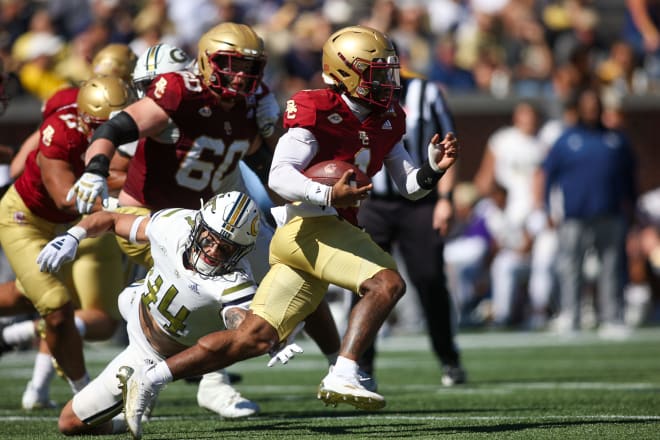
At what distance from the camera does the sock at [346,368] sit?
478cm

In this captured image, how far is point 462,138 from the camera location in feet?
44.0

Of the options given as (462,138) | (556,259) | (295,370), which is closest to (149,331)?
(295,370)

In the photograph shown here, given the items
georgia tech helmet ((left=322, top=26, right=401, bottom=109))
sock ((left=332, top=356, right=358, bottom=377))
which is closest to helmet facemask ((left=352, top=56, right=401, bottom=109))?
georgia tech helmet ((left=322, top=26, right=401, bottom=109))

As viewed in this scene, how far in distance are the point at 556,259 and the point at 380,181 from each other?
14.8 feet

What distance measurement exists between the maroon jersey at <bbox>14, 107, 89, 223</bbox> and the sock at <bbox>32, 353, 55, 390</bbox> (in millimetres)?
764

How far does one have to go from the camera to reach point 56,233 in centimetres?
644

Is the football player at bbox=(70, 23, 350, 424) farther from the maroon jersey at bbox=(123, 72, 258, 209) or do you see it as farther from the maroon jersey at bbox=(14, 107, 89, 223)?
the maroon jersey at bbox=(14, 107, 89, 223)

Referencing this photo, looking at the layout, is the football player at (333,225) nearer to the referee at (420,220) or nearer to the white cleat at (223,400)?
the white cleat at (223,400)

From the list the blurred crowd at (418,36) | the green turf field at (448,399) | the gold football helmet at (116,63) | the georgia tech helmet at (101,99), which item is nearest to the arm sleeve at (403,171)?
the green turf field at (448,399)

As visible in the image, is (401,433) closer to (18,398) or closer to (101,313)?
(101,313)

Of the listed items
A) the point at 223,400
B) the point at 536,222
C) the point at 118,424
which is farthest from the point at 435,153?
the point at 536,222

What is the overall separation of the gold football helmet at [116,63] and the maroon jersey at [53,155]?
0.55m

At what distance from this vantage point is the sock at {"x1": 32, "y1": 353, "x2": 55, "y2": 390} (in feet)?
21.0

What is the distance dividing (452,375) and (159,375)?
2913mm
